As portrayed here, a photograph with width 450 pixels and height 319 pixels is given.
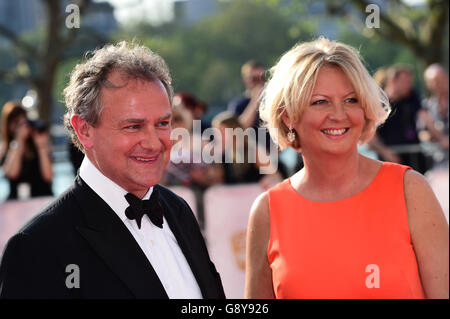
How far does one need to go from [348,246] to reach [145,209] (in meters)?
0.98

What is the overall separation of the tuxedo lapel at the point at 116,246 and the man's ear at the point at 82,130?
0.14 metres

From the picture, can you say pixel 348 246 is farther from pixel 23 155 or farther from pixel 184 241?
pixel 23 155

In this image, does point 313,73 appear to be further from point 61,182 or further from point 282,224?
point 61,182

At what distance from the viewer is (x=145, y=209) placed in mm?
2484

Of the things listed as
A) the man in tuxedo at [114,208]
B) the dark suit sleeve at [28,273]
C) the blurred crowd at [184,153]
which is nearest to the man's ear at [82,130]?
the man in tuxedo at [114,208]

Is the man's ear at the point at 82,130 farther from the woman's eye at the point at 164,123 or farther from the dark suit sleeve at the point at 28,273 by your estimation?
the dark suit sleeve at the point at 28,273

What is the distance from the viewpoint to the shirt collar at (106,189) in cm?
244

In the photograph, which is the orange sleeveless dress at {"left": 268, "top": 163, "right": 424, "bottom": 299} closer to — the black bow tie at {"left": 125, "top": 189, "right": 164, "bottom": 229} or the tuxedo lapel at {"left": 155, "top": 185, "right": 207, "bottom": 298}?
the tuxedo lapel at {"left": 155, "top": 185, "right": 207, "bottom": 298}

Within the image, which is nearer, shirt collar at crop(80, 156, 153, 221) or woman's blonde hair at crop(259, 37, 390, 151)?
shirt collar at crop(80, 156, 153, 221)

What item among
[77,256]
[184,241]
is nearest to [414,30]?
[184,241]

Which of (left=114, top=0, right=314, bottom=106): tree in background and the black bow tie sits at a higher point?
(left=114, top=0, right=314, bottom=106): tree in background

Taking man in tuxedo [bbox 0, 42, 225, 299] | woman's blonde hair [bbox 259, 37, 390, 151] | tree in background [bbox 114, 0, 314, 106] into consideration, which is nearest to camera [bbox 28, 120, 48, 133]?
woman's blonde hair [bbox 259, 37, 390, 151]

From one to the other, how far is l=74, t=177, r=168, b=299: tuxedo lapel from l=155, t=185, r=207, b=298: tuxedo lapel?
0.85ft

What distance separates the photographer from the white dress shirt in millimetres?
2439
